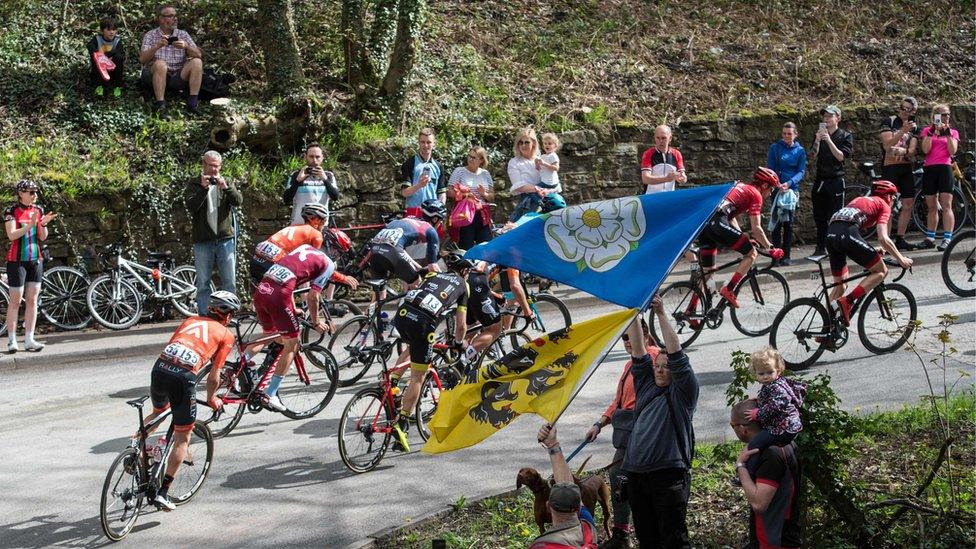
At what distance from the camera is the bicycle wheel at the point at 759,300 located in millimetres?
12961

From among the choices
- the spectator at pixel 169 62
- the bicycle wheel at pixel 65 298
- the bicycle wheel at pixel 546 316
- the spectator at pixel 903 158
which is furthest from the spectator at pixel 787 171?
the bicycle wheel at pixel 65 298

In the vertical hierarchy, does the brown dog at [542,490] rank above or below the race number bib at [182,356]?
below

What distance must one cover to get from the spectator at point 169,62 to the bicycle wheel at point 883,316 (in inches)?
383

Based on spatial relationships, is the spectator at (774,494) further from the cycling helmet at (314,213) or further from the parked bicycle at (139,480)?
the cycling helmet at (314,213)

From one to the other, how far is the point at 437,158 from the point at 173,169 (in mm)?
3768

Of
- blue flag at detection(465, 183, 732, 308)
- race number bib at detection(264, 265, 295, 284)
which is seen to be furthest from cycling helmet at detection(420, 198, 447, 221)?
blue flag at detection(465, 183, 732, 308)

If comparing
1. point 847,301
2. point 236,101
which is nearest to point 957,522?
point 847,301

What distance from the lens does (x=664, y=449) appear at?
6.80 metres

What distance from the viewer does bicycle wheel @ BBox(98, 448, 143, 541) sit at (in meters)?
7.96

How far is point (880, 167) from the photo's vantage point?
1889 cm

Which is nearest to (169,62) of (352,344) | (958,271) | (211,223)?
(211,223)

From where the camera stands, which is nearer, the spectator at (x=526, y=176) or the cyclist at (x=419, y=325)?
the cyclist at (x=419, y=325)

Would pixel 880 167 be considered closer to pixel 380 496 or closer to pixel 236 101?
pixel 236 101

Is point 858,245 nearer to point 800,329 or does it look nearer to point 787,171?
point 800,329
